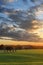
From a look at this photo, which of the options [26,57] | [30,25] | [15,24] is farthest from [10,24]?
[26,57]

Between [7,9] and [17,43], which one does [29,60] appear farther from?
[7,9]

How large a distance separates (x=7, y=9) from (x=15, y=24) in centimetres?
38

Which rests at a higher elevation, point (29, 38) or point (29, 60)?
point (29, 38)

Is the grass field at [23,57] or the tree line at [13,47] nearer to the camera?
the grass field at [23,57]

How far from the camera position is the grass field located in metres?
5.24

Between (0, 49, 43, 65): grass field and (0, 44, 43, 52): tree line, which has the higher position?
(0, 44, 43, 52): tree line

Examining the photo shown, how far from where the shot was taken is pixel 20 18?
215 inches

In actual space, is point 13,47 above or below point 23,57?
above

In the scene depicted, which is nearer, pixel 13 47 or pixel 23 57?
pixel 23 57

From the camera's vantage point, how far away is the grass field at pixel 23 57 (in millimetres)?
5242

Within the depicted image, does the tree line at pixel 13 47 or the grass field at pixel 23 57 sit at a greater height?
the tree line at pixel 13 47

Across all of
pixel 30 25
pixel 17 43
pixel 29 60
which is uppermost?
pixel 30 25

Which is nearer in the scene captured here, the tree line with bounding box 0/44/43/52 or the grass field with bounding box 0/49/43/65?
the grass field with bounding box 0/49/43/65

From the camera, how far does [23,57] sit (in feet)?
17.4
